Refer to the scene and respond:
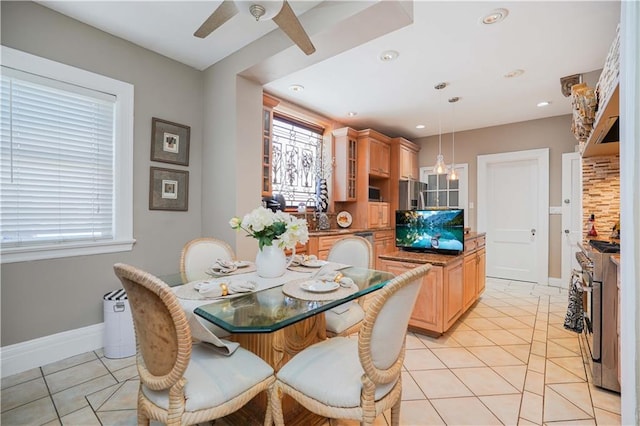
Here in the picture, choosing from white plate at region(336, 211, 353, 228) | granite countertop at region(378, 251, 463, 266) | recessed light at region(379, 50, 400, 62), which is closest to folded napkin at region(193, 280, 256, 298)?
granite countertop at region(378, 251, 463, 266)

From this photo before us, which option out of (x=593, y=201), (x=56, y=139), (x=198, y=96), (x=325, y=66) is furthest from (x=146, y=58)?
(x=593, y=201)

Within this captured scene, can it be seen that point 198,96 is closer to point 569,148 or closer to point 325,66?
point 325,66

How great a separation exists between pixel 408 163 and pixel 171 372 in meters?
5.41

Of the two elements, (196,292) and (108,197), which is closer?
(196,292)

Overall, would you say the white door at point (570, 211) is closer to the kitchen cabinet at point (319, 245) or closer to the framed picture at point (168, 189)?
the kitchen cabinet at point (319, 245)

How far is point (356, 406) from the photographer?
3.81 feet

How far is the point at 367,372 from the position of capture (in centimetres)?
115

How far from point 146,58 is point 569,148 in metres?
5.88

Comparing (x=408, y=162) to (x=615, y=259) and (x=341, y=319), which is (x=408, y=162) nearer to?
(x=615, y=259)

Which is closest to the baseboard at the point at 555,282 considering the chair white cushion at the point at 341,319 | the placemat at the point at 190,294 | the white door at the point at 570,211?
the white door at the point at 570,211

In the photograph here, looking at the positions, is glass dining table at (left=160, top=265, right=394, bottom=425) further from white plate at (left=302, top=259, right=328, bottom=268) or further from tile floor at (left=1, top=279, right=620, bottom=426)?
tile floor at (left=1, top=279, right=620, bottom=426)

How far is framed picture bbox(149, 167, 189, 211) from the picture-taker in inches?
112

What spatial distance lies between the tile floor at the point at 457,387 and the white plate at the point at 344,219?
7.53 feet

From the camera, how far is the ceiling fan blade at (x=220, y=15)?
1.61 metres
